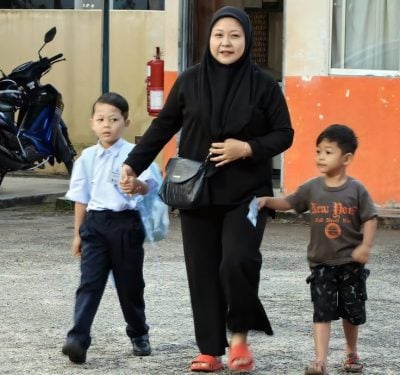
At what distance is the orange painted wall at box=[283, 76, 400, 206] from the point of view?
12.4m

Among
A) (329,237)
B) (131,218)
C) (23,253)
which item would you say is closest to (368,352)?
(329,237)

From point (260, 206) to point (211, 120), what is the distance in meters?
0.51

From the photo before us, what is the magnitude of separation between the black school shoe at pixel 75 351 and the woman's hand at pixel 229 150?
1265 mm

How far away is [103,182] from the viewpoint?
22.0 feet

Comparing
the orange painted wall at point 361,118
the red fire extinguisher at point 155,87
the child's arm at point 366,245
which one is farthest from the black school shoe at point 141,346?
the red fire extinguisher at point 155,87

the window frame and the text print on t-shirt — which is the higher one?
the window frame

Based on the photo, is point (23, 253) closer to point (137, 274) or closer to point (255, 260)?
point (137, 274)

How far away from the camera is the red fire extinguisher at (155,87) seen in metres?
13.4

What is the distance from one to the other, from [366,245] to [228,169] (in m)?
0.80

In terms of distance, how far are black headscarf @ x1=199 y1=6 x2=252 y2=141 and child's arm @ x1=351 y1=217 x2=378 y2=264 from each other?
814 mm

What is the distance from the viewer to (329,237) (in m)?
6.22

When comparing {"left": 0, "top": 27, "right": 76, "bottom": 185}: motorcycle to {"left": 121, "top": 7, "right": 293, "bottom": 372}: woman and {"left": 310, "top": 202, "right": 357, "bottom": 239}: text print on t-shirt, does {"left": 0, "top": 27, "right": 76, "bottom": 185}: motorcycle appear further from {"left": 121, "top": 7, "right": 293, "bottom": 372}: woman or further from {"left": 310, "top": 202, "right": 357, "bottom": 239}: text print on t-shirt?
{"left": 310, "top": 202, "right": 357, "bottom": 239}: text print on t-shirt

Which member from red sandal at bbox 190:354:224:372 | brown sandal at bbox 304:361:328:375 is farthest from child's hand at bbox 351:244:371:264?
red sandal at bbox 190:354:224:372

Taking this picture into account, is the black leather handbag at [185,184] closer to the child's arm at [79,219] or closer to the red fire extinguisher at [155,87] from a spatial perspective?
the child's arm at [79,219]
